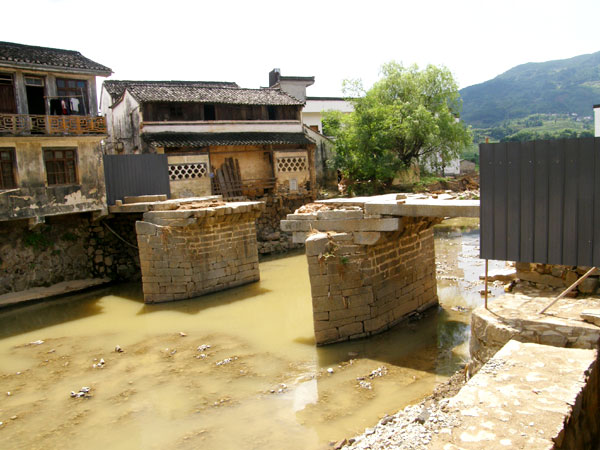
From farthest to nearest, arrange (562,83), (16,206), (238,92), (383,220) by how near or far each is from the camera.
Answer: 1. (562,83)
2. (238,92)
3. (16,206)
4. (383,220)

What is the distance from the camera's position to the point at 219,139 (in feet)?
73.0

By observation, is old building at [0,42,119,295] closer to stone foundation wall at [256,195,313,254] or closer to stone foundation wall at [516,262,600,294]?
stone foundation wall at [256,195,313,254]

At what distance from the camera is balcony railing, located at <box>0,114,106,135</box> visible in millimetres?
13617

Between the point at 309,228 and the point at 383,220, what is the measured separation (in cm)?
157

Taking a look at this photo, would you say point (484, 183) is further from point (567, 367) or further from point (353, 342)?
point (353, 342)

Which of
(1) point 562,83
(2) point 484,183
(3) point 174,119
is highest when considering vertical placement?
(1) point 562,83

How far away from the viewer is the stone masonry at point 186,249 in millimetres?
13789

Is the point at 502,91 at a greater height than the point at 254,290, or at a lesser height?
greater

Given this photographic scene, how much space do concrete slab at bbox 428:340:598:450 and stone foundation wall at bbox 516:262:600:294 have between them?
1.91m

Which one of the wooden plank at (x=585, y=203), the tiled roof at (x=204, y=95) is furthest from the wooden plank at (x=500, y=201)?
the tiled roof at (x=204, y=95)

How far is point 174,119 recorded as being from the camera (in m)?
22.2

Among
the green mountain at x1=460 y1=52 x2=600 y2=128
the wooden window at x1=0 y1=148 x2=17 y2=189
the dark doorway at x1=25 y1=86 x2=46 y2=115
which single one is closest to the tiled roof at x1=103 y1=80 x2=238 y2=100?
the dark doorway at x1=25 y1=86 x2=46 y2=115

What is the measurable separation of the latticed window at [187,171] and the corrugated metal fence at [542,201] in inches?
639

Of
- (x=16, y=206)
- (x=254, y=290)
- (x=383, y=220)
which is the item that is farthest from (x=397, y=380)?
(x=16, y=206)
